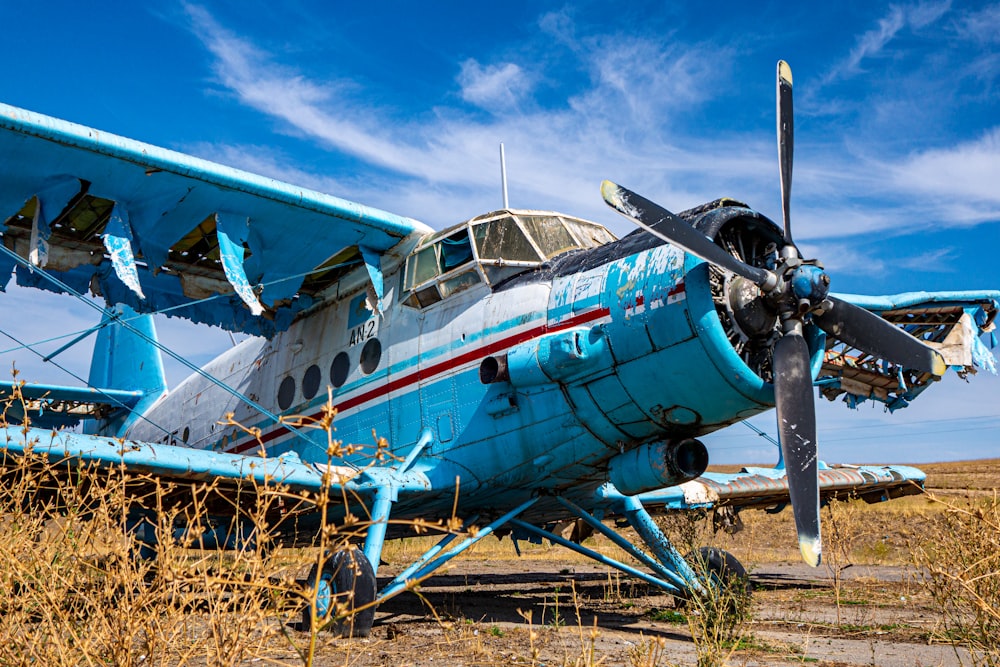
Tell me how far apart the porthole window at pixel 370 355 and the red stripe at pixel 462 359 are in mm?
267

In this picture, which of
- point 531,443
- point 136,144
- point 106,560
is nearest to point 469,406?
point 531,443

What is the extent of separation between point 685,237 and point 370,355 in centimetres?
417

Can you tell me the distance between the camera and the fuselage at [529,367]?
6430 mm

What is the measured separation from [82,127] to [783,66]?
21.4ft

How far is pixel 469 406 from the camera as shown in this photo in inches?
309

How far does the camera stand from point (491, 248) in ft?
26.9

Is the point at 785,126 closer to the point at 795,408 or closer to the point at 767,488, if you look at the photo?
the point at 795,408

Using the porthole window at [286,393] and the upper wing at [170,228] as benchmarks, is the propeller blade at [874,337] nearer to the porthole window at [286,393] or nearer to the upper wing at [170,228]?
the upper wing at [170,228]

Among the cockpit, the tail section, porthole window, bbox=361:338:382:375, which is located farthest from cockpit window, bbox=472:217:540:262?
the tail section

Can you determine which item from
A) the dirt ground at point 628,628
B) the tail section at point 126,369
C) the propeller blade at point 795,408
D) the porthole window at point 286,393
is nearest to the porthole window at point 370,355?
the porthole window at point 286,393

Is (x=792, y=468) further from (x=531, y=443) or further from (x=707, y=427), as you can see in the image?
(x=531, y=443)

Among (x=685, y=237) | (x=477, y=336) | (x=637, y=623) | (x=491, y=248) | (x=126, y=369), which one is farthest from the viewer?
(x=126, y=369)

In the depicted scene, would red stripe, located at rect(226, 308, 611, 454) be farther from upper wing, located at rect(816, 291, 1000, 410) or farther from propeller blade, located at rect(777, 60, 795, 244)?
upper wing, located at rect(816, 291, 1000, 410)

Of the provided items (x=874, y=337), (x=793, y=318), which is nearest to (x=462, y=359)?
(x=793, y=318)
